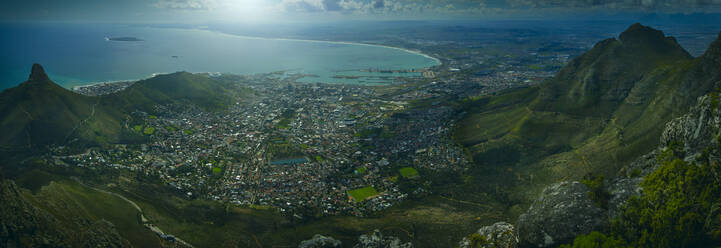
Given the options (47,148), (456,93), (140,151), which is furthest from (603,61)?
(47,148)

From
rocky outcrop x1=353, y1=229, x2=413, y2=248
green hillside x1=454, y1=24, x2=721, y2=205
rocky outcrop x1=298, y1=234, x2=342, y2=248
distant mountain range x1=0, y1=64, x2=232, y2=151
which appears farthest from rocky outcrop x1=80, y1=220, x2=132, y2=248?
green hillside x1=454, y1=24, x2=721, y2=205

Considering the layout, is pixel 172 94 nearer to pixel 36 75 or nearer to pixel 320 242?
pixel 36 75

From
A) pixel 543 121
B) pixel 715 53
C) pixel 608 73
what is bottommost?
pixel 543 121

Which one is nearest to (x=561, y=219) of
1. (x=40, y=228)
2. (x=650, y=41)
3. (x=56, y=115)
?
(x=40, y=228)

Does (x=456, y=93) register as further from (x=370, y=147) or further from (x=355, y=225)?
(x=355, y=225)

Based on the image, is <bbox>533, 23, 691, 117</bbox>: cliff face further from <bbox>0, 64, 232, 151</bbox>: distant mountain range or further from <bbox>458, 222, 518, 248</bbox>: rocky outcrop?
<bbox>0, 64, 232, 151</bbox>: distant mountain range

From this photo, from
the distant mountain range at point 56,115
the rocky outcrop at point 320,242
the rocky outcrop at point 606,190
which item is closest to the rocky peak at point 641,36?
the rocky outcrop at point 606,190
